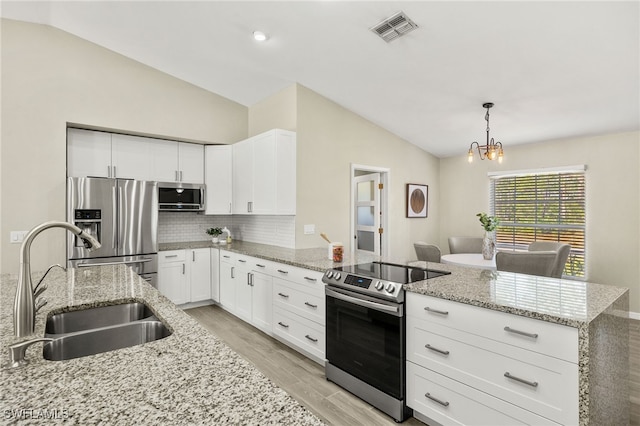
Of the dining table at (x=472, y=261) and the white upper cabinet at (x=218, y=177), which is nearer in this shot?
the dining table at (x=472, y=261)

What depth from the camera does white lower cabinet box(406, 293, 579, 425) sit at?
1538 mm

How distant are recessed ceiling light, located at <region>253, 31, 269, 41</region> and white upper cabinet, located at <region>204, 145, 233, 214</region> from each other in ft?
6.26

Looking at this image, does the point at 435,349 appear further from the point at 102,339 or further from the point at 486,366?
the point at 102,339

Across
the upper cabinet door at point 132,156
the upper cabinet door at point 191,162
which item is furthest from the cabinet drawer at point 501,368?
the upper cabinet door at point 132,156

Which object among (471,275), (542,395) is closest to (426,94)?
(471,275)

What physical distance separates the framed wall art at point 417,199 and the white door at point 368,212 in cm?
60

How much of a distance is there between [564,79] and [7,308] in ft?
14.2

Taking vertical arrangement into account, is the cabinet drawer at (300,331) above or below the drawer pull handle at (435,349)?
below

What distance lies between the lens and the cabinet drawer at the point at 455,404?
1696 millimetres

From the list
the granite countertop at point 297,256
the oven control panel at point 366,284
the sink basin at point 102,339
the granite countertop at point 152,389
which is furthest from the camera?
the granite countertop at point 297,256

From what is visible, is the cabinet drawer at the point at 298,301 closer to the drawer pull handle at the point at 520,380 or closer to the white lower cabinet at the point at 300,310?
the white lower cabinet at the point at 300,310

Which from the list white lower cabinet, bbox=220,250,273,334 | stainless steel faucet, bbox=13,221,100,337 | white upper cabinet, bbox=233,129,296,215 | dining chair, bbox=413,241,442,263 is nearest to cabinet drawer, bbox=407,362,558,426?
white lower cabinet, bbox=220,250,273,334

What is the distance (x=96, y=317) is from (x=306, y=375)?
1702 mm

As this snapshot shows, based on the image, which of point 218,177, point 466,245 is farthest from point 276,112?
point 466,245
